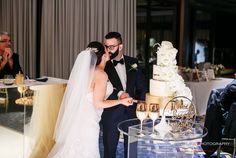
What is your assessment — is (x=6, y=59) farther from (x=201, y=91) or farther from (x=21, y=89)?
(x=201, y=91)

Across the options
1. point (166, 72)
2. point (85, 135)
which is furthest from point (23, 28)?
point (166, 72)

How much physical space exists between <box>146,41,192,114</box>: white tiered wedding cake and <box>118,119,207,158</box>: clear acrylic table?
26cm

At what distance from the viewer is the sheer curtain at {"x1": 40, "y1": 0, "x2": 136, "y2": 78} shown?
251 inches

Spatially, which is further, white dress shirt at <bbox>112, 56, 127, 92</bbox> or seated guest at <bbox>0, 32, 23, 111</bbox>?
seated guest at <bbox>0, 32, 23, 111</bbox>

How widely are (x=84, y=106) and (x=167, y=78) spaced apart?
880 mm

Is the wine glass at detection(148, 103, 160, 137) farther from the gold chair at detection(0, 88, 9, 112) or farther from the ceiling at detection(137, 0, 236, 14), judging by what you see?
the ceiling at detection(137, 0, 236, 14)

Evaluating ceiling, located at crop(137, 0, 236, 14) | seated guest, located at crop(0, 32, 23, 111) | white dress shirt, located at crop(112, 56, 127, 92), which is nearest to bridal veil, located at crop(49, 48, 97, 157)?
white dress shirt, located at crop(112, 56, 127, 92)

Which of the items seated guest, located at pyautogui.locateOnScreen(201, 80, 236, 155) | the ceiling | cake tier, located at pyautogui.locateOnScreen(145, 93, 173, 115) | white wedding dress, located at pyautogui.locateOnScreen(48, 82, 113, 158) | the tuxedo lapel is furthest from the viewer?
the ceiling

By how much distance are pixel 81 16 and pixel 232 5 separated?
5.02 meters

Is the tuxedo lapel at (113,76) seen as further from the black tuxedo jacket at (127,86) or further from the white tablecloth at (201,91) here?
the white tablecloth at (201,91)

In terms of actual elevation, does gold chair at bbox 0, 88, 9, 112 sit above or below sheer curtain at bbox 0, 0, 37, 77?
below

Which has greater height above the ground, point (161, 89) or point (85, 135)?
point (161, 89)

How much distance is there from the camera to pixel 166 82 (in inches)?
131

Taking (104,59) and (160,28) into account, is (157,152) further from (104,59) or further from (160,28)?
(160,28)
